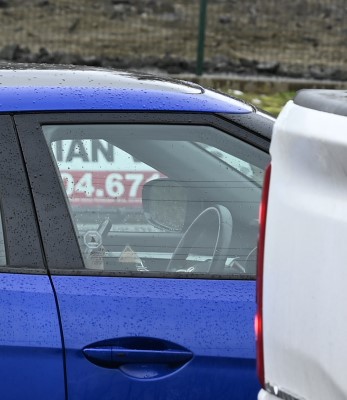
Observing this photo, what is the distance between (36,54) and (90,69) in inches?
458

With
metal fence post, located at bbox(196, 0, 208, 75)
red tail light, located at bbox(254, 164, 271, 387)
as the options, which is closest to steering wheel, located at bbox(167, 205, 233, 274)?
red tail light, located at bbox(254, 164, 271, 387)

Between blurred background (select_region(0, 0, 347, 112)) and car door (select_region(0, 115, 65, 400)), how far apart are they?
1158 centimetres

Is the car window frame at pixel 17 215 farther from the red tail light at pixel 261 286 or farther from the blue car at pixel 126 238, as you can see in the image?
the red tail light at pixel 261 286

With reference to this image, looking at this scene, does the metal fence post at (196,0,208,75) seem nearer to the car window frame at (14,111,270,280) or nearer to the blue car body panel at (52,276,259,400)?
the car window frame at (14,111,270,280)

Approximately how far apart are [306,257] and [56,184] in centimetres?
126

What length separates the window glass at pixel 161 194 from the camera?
139 inches

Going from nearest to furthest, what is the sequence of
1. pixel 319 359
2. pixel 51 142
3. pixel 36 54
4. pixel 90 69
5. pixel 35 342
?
1. pixel 319 359
2. pixel 35 342
3. pixel 51 142
4. pixel 90 69
5. pixel 36 54

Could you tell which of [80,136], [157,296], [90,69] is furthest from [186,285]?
[90,69]

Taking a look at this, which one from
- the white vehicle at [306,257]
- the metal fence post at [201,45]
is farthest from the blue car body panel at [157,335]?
the metal fence post at [201,45]

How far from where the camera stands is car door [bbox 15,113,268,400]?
10.9ft

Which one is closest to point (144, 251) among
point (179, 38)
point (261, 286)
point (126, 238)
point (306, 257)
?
point (126, 238)

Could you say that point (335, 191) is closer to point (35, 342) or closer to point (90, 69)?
point (35, 342)

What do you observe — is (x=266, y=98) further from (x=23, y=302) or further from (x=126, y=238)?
(x=23, y=302)

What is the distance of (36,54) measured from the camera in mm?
15562
